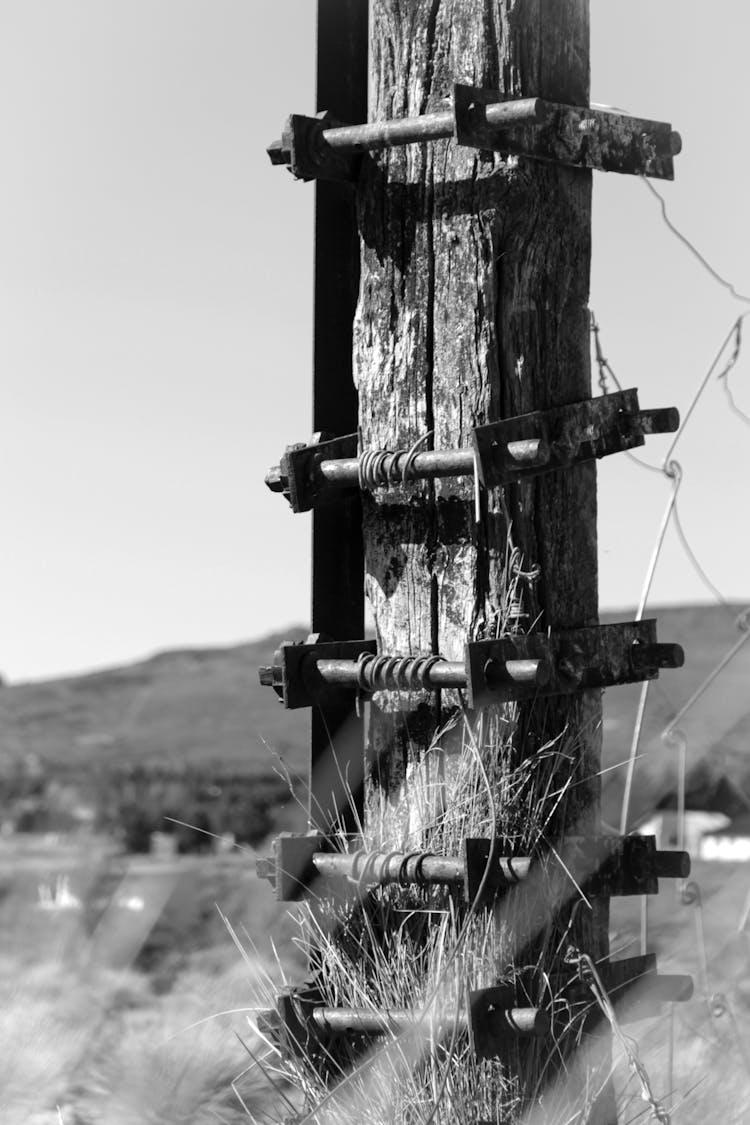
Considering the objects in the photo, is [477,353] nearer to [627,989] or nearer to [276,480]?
[276,480]

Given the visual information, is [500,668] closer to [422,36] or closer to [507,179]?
[507,179]

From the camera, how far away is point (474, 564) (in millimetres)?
2336

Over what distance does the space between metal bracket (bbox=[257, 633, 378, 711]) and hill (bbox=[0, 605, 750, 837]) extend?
759 cm

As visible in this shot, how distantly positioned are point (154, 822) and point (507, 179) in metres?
8.72

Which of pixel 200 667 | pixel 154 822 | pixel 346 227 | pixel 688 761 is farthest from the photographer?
pixel 200 667

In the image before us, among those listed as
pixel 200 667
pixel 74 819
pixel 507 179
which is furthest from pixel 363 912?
pixel 200 667

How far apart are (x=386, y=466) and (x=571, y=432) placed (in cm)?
32

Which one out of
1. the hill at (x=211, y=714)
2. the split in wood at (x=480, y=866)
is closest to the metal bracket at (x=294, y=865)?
the split in wood at (x=480, y=866)

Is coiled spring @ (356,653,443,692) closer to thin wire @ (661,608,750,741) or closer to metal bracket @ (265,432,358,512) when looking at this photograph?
metal bracket @ (265,432,358,512)

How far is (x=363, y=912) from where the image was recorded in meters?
2.37

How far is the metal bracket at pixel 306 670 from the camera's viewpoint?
2432mm

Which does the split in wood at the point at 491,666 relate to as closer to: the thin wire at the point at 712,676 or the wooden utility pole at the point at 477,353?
the wooden utility pole at the point at 477,353

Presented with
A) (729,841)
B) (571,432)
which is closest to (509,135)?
(571,432)

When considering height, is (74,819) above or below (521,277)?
below
